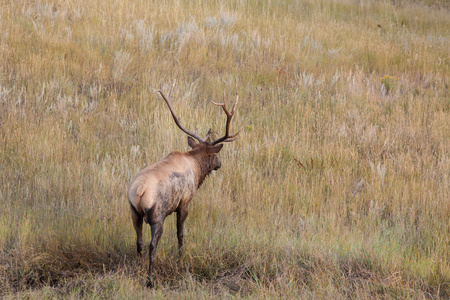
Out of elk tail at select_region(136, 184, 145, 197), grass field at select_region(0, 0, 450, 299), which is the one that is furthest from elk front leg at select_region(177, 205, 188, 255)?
elk tail at select_region(136, 184, 145, 197)

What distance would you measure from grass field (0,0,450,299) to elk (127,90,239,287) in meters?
0.38

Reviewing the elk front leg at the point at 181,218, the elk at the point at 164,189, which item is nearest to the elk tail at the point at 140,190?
the elk at the point at 164,189

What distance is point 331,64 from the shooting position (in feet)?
30.5

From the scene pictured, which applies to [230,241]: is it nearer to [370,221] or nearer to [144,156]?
[370,221]

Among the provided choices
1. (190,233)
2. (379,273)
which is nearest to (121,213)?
(190,233)

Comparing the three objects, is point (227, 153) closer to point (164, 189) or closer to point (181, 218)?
point (181, 218)

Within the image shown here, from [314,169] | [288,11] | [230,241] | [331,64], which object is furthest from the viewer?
[288,11]

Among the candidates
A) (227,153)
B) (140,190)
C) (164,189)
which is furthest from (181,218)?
(227,153)

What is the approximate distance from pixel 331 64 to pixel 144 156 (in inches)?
202

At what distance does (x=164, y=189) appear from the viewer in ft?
10.7

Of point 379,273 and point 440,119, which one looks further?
point 440,119

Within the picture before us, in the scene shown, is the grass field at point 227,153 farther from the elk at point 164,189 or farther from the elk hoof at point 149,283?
the elk at point 164,189

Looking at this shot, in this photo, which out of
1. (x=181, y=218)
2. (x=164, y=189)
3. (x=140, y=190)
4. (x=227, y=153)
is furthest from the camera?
(x=227, y=153)

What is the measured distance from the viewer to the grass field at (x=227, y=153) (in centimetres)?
365
